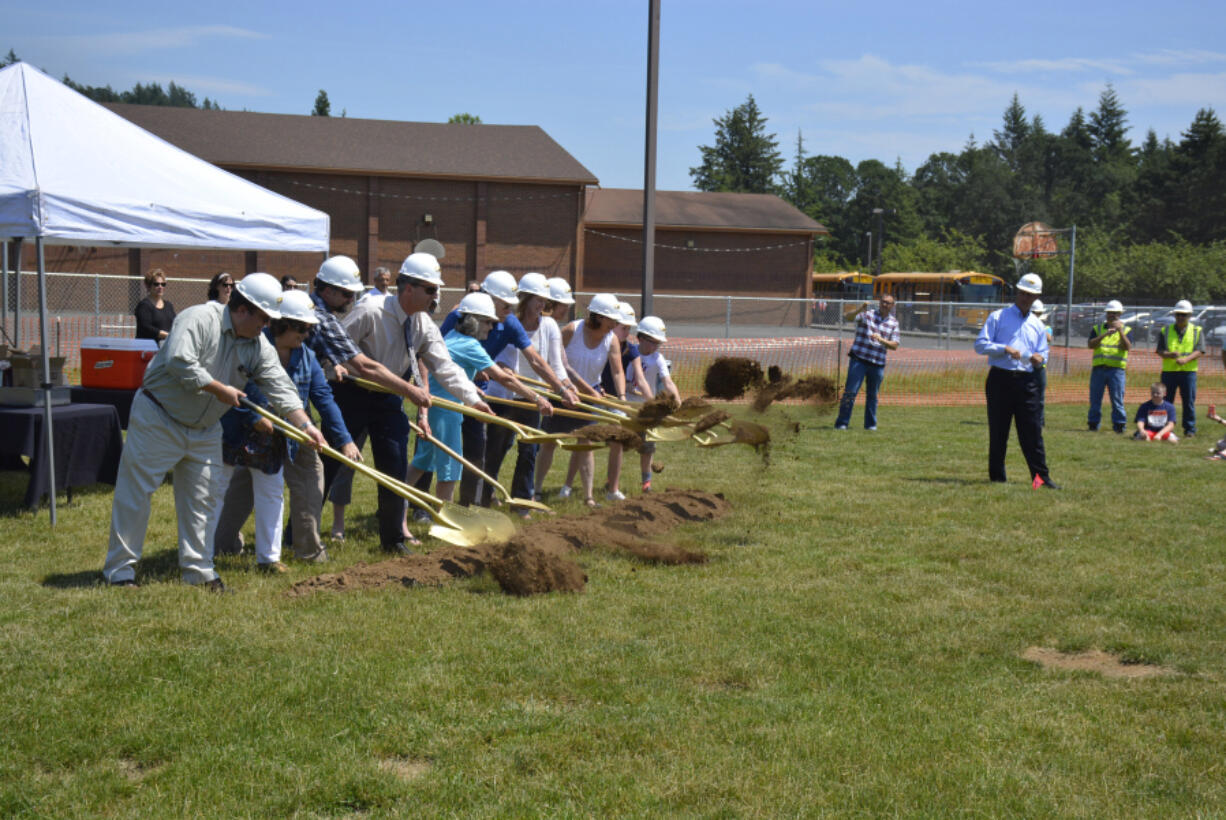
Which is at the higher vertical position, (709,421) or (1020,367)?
(1020,367)

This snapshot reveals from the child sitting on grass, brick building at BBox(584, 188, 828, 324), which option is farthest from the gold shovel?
brick building at BBox(584, 188, 828, 324)

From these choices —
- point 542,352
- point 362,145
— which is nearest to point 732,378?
point 542,352

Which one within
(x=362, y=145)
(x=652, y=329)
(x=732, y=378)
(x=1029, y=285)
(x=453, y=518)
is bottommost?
(x=453, y=518)

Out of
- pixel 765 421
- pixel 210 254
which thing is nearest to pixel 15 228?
pixel 765 421

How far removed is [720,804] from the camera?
12.6ft

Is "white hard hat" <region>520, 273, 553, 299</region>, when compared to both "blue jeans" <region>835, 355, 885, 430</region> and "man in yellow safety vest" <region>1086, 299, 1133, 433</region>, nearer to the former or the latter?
"blue jeans" <region>835, 355, 885, 430</region>

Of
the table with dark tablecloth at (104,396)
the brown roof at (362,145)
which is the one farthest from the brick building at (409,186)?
the table with dark tablecloth at (104,396)

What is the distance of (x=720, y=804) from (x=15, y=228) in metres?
7.24

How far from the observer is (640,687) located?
4.99 meters

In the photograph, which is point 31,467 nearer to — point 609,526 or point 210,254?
point 609,526

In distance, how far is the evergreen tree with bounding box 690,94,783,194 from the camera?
93062 mm

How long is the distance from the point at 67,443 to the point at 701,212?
1905 inches

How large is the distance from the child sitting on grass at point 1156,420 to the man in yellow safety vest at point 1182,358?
43cm

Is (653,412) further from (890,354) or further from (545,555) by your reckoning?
(890,354)
